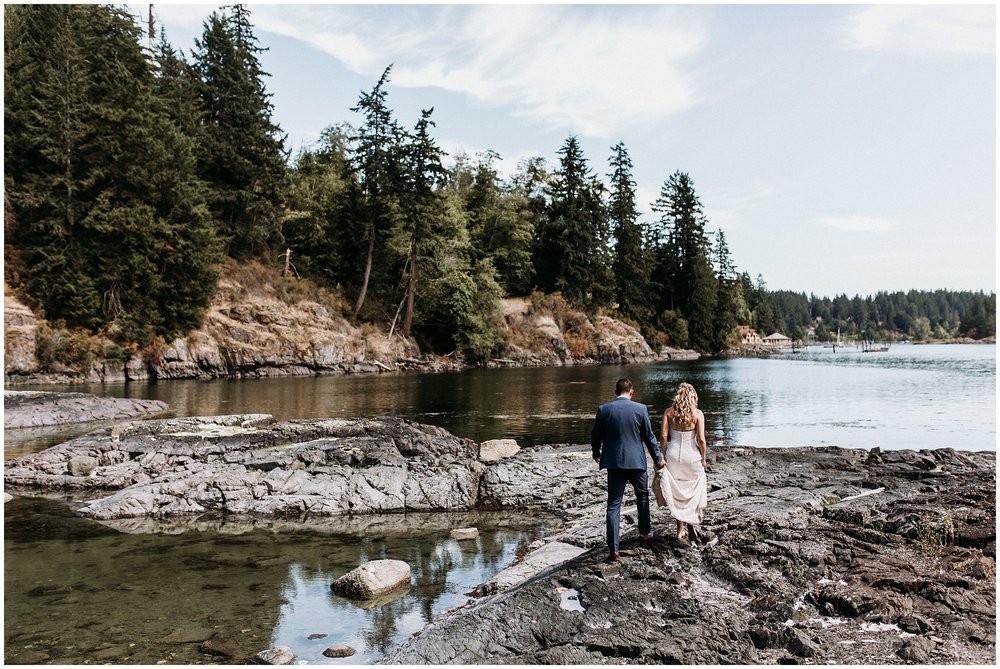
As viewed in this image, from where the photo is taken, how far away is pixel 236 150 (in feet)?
→ 190

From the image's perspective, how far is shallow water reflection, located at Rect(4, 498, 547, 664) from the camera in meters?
7.95

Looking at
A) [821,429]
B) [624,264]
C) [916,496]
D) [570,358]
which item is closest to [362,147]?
[570,358]

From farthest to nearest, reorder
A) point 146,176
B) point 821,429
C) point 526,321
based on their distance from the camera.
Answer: point 526,321
point 146,176
point 821,429

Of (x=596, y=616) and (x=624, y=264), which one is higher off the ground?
(x=624, y=264)

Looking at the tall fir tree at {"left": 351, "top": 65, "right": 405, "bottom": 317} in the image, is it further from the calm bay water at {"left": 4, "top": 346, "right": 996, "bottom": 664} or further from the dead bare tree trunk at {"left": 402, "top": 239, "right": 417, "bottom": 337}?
the calm bay water at {"left": 4, "top": 346, "right": 996, "bottom": 664}

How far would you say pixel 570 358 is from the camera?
247 feet

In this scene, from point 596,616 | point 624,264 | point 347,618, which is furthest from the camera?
point 624,264

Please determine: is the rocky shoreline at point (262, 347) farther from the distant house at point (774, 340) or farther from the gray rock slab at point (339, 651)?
the distant house at point (774, 340)

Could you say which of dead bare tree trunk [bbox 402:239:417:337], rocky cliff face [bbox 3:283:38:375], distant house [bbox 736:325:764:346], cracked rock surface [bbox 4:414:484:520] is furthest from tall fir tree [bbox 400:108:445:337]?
distant house [bbox 736:325:764:346]

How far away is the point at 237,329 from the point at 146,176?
1286 cm

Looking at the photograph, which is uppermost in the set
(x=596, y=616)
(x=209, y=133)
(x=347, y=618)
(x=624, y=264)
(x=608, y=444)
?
(x=209, y=133)

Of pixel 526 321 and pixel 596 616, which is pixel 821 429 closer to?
pixel 596 616

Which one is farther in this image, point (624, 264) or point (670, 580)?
point (624, 264)

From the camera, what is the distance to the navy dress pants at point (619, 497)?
8.62m
